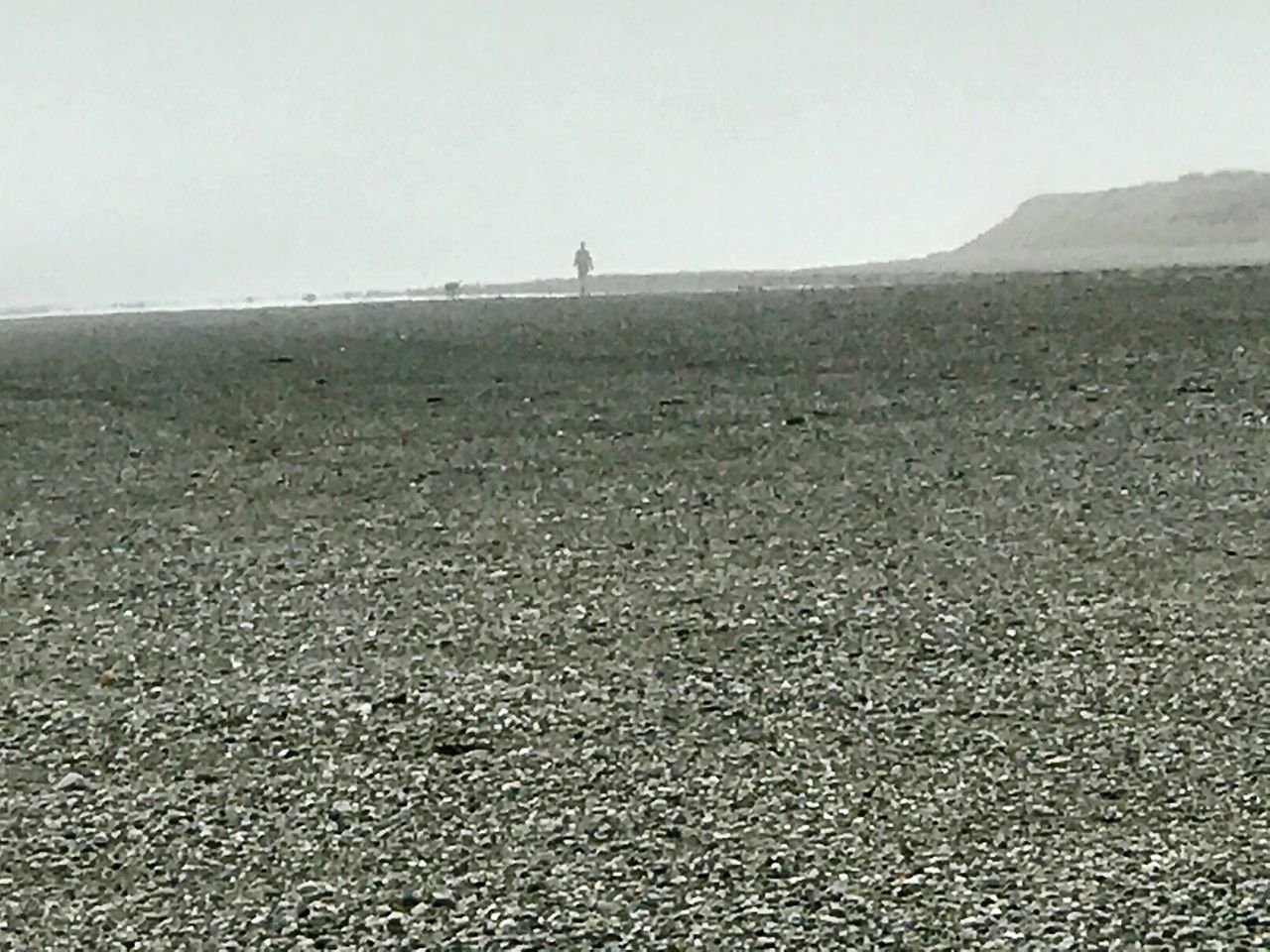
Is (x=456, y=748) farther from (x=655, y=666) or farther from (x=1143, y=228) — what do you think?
(x=1143, y=228)

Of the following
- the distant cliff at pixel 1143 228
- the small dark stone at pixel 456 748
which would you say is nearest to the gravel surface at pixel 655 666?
the small dark stone at pixel 456 748

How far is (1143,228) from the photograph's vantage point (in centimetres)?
2870

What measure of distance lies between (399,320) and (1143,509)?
26.9 feet

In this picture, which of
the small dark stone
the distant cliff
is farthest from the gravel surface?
the distant cliff

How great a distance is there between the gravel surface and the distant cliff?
44.1 feet

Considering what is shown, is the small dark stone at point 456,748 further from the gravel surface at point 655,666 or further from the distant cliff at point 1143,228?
the distant cliff at point 1143,228

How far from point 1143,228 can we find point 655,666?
1062 inches

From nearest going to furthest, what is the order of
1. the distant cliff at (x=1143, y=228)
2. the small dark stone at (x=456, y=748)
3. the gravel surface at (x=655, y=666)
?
the gravel surface at (x=655, y=666)
the small dark stone at (x=456, y=748)
the distant cliff at (x=1143, y=228)

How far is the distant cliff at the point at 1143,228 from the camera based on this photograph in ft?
73.9

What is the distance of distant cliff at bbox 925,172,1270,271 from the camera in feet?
73.9

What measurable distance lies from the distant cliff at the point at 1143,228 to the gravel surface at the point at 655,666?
13.4 meters

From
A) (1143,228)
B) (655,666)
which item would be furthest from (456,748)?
(1143,228)

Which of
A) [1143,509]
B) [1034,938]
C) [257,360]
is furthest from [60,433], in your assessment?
[1034,938]

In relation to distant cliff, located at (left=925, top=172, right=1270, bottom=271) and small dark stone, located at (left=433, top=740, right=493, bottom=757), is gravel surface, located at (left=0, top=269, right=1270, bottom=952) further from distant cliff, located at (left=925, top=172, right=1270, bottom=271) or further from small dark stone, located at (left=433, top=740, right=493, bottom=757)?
distant cliff, located at (left=925, top=172, right=1270, bottom=271)
